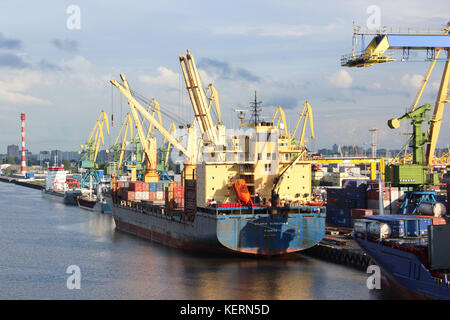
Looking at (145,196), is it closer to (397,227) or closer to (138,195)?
(138,195)

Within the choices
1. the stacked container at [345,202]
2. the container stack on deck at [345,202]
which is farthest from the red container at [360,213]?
the stacked container at [345,202]

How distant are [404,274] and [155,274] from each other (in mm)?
18469

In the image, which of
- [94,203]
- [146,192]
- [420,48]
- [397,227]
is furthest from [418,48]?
[94,203]

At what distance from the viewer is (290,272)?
43.3 metres

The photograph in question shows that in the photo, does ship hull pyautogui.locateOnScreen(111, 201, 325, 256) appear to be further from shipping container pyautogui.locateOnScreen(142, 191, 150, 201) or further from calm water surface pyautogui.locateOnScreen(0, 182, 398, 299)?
shipping container pyautogui.locateOnScreen(142, 191, 150, 201)

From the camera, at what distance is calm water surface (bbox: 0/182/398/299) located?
37250 millimetres

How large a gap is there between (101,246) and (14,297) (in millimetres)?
21705

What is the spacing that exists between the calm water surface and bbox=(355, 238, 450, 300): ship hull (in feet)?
5.05

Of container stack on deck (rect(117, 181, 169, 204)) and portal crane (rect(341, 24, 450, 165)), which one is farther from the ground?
portal crane (rect(341, 24, 450, 165))

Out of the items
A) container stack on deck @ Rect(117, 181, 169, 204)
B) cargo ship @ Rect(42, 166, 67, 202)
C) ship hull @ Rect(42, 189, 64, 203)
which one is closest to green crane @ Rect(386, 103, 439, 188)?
container stack on deck @ Rect(117, 181, 169, 204)

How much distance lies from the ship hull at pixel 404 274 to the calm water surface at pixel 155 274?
5.05ft

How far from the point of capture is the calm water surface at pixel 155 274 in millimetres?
37250
